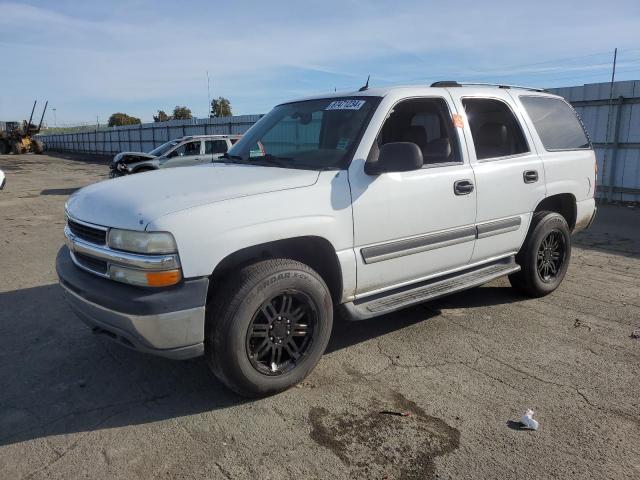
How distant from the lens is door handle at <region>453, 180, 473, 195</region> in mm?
4062

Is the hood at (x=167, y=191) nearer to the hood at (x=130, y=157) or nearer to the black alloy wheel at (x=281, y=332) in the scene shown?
the black alloy wheel at (x=281, y=332)

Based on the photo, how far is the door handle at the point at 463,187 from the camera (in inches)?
160

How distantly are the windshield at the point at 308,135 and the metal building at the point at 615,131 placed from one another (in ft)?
32.3

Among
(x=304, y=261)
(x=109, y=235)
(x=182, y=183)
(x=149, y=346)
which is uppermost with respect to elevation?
(x=182, y=183)

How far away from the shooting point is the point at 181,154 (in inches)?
559

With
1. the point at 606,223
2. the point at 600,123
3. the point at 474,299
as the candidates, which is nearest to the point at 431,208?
the point at 474,299

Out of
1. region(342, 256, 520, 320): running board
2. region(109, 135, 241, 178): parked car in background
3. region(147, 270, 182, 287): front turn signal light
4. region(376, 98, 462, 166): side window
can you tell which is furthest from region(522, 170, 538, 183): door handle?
region(109, 135, 241, 178): parked car in background

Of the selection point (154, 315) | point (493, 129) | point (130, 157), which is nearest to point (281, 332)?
point (154, 315)

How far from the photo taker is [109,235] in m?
3.01

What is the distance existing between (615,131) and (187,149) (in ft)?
35.0

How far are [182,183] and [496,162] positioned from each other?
2631 millimetres

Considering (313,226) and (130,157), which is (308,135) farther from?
(130,157)

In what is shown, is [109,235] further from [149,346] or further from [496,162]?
[496,162]

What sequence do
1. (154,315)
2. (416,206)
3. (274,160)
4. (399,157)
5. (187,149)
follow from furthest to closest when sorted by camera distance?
(187,149) < (274,160) < (416,206) < (399,157) < (154,315)
